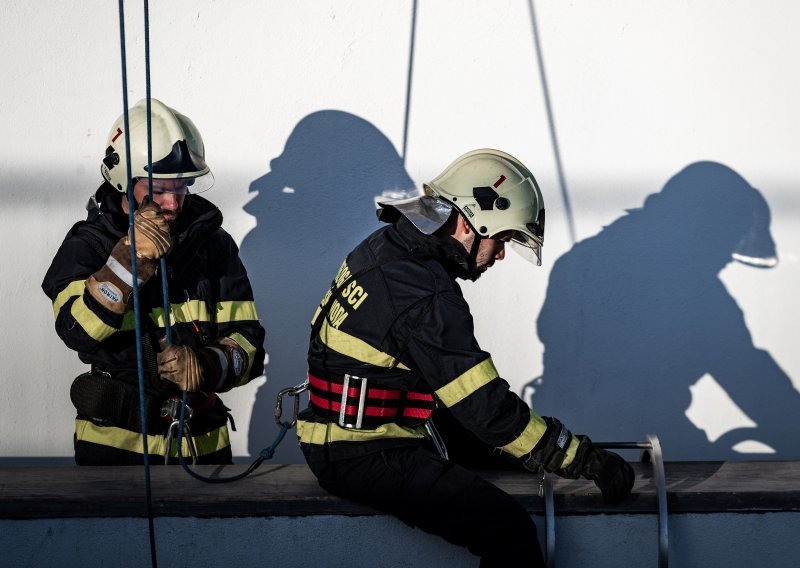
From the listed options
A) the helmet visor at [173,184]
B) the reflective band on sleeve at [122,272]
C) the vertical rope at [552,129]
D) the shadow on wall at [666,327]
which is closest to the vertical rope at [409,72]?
the vertical rope at [552,129]

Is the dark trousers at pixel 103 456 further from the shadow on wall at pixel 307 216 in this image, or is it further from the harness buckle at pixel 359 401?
the shadow on wall at pixel 307 216

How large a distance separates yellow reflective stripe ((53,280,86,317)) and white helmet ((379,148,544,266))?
0.95 metres

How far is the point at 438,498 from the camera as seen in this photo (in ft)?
8.89

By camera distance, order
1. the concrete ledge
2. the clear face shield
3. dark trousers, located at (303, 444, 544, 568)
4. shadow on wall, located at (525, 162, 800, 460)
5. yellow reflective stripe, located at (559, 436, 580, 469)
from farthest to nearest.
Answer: shadow on wall, located at (525, 162, 800, 460) < the clear face shield < the concrete ledge < yellow reflective stripe, located at (559, 436, 580, 469) < dark trousers, located at (303, 444, 544, 568)

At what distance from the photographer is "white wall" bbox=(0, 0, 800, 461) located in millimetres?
4207

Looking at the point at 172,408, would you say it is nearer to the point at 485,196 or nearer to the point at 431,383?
the point at 431,383

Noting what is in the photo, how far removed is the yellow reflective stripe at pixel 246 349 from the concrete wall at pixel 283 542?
557 mm

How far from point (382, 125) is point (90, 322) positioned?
70.9 inches

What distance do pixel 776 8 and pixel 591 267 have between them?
135 cm

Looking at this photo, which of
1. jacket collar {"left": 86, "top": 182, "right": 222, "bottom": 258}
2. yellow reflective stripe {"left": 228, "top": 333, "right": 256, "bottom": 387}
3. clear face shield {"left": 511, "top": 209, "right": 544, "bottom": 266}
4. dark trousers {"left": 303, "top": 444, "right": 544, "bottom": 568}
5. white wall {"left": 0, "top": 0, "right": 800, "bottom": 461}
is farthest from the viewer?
white wall {"left": 0, "top": 0, "right": 800, "bottom": 461}

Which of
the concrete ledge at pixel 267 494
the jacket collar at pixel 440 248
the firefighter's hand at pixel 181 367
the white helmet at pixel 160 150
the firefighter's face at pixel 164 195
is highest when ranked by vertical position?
the white helmet at pixel 160 150

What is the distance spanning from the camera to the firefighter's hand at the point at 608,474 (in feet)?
9.07

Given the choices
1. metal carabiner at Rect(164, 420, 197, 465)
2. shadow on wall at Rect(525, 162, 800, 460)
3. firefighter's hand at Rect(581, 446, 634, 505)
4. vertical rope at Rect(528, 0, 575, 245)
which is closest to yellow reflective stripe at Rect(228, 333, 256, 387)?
metal carabiner at Rect(164, 420, 197, 465)

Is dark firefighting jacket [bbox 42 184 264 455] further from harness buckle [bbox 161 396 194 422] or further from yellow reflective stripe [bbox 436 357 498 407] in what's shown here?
yellow reflective stripe [bbox 436 357 498 407]
